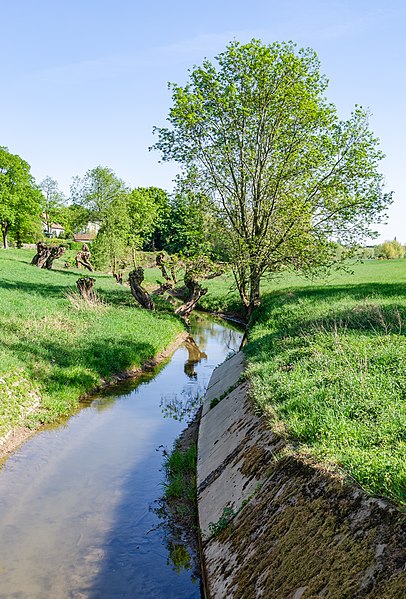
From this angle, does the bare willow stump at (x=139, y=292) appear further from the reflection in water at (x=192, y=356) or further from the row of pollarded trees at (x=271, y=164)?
the row of pollarded trees at (x=271, y=164)

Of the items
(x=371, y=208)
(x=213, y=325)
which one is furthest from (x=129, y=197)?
(x=371, y=208)

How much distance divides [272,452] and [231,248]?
16702 mm

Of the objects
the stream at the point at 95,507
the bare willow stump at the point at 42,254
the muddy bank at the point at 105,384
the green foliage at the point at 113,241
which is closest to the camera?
the stream at the point at 95,507

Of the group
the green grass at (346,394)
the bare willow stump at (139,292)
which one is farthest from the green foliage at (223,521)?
the bare willow stump at (139,292)

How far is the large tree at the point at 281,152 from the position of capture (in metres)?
22.3

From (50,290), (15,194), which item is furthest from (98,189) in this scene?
(50,290)

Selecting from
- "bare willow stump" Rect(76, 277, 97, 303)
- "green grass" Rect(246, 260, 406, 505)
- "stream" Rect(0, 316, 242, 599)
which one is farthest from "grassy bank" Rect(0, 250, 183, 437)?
"green grass" Rect(246, 260, 406, 505)

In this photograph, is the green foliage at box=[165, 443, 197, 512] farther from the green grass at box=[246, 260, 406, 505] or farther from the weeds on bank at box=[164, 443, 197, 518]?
the green grass at box=[246, 260, 406, 505]

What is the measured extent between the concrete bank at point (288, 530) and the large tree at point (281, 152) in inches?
543

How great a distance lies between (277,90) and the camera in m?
22.2

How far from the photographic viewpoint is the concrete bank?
475cm

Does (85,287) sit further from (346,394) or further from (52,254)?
(52,254)

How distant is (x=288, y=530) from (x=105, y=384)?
13999 mm

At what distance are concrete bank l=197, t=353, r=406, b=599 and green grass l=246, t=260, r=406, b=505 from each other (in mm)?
304
